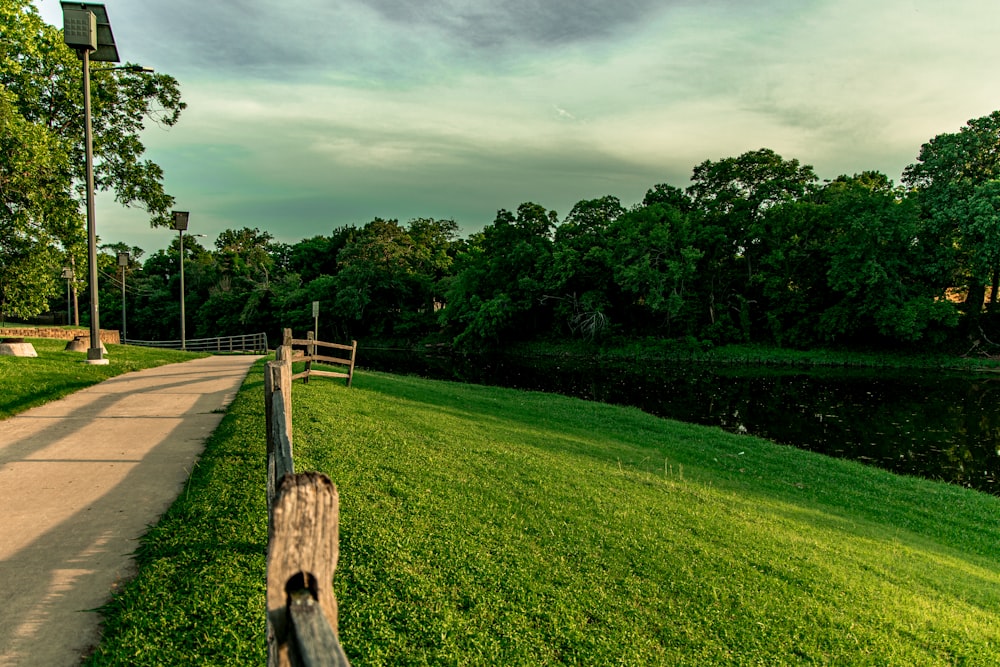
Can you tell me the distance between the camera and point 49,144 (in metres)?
16.5

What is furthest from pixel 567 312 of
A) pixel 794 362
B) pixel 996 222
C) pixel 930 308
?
pixel 996 222

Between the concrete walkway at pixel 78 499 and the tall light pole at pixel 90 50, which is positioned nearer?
the concrete walkway at pixel 78 499

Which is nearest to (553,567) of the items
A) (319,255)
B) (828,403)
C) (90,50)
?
(90,50)

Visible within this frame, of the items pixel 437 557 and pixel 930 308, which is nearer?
pixel 437 557

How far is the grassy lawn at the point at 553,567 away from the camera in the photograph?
13.0 ft

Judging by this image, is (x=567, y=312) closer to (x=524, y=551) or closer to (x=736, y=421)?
(x=736, y=421)

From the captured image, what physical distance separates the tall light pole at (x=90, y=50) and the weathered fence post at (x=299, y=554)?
1708 cm

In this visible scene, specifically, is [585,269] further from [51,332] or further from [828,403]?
[51,332]

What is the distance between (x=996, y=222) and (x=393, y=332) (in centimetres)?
5087

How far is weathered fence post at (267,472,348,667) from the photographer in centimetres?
162

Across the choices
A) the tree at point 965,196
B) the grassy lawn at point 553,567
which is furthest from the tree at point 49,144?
the tree at point 965,196

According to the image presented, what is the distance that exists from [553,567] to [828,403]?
23052 millimetres

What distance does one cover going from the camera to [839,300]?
145ft

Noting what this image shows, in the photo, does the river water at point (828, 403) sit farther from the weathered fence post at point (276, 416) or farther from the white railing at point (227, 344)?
the weathered fence post at point (276, 416)
